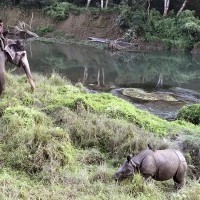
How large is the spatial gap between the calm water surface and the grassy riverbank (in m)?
5.50

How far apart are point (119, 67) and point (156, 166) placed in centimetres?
1804

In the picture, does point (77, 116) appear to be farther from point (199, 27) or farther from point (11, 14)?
point (11, 14)

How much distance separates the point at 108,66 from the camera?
23.8 metres

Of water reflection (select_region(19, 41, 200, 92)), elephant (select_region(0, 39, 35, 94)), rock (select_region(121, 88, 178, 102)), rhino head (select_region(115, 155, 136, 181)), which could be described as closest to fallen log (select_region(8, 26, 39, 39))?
water reflection (select_region(19, 41, 200, 92))

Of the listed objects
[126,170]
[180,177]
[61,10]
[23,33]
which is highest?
[61,10]

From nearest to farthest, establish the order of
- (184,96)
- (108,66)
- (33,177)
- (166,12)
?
1. (33,177)
2. (184,96)
3. (108,66)
4. (166,12)

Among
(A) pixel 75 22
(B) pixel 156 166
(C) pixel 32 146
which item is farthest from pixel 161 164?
(A) pixel 75 22

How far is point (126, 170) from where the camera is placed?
5738mm

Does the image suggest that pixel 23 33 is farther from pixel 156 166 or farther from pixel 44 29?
pixel 156 166

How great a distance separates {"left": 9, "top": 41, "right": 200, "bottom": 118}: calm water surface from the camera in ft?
61.8

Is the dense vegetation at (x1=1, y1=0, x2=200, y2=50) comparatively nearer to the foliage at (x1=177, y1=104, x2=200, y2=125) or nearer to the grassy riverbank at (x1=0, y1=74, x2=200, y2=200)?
the foliage at (x1=177, y1=104, x2=200, y2=125)

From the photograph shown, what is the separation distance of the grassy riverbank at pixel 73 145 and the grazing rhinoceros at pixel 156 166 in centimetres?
15

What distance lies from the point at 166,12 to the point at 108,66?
15105 mm

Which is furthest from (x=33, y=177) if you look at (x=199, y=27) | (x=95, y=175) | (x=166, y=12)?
(x=166, y=12)
